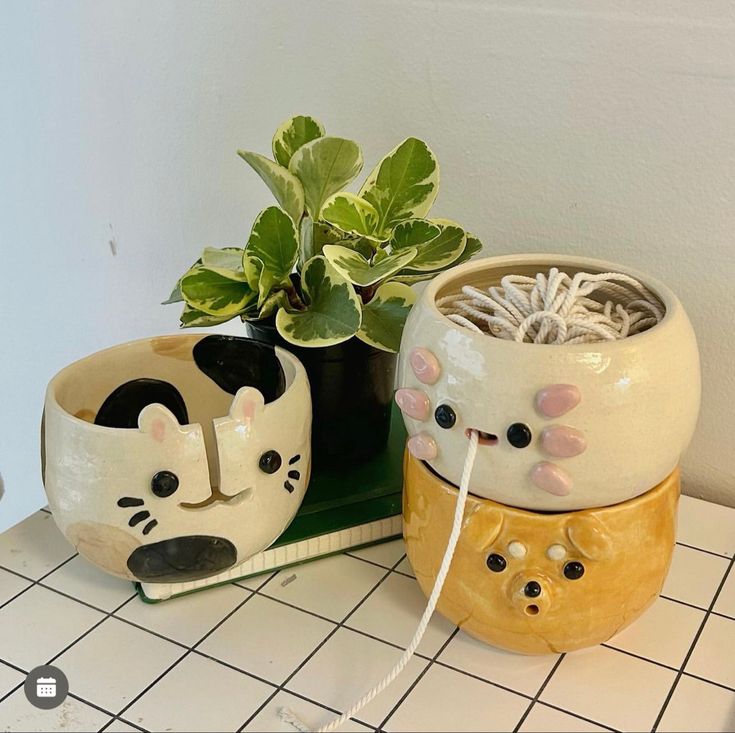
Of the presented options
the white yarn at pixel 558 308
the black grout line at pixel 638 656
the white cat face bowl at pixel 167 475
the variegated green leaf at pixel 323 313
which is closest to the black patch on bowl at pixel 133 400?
the white cat face bowl at pixel 167 475

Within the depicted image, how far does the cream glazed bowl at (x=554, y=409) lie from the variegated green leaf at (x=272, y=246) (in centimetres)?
12

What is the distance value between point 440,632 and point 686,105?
0.39 m

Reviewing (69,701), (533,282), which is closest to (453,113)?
(533,282)

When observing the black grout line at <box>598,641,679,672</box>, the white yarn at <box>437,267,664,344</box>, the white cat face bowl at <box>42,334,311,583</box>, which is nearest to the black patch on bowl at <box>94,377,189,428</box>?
the white cat face bowl at <box>42,334,311,583</box>

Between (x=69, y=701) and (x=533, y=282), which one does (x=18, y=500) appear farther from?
(x=533, y=282)

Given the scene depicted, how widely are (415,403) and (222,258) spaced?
23cm

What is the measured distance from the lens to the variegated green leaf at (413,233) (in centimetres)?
63

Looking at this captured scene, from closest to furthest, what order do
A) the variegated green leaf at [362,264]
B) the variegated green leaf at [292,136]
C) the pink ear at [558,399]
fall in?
the pink ear at [558,399] → the variegated green leaf at [362,264] → the variegated green leaf at [292,136]

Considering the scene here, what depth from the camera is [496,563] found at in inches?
21.1

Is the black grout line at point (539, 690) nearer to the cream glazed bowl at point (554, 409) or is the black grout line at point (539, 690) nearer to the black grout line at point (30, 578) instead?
the cream glazed bowl at point (554, 409)

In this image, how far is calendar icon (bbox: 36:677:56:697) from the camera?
0.54 m

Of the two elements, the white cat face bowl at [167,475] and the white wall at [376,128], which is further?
the white wall at [376,128]

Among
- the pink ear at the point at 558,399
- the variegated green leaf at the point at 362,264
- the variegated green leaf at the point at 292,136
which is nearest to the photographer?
the pink ear at the point at 558,399

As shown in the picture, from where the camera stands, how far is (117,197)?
976mm
